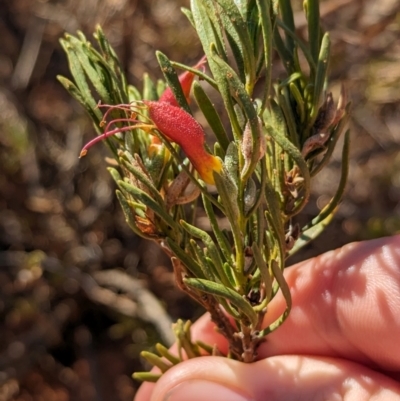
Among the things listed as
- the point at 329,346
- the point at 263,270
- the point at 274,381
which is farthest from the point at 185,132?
the point at 329,346

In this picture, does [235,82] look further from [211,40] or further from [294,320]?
[294,320]

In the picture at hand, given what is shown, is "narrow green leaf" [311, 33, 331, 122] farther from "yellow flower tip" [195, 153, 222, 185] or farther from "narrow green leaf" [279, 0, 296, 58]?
"yellow flower tip" [195, 153, 222, 185]

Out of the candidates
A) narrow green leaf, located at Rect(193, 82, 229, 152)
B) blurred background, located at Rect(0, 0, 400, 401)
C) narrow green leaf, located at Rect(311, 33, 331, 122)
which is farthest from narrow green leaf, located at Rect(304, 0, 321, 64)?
blurred background, located at Rect(0, 0, 400, 401)

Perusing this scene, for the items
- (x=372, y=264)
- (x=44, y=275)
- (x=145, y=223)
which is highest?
(x=145, y=223)

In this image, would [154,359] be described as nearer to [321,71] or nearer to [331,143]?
[331,143]

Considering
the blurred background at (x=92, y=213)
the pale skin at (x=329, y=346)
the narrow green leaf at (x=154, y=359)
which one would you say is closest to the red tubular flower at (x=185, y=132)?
the narrow green leaf at (x=154, y=359)

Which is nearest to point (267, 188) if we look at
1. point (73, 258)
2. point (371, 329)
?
point (371, 329)

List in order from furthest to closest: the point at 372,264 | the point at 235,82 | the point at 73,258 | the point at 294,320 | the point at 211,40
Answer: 1. the point at 73,258
2. the point at 294,320
3. the point at 372,264
4. the point at 211,40
5. the point at 235,82
